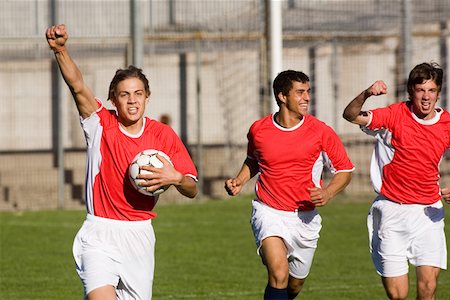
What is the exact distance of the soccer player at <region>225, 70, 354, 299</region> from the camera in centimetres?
969

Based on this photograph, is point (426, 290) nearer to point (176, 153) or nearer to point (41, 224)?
point (176, 153)

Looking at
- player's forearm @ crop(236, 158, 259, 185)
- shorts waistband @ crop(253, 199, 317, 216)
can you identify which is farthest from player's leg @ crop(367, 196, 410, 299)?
player's forearm @ crop(236, 158, 259, 185)

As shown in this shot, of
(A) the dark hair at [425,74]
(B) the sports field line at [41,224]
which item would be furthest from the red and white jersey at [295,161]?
(B) the sports field line at [41,224]

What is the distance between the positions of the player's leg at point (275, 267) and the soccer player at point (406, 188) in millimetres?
816

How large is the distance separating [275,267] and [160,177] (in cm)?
210

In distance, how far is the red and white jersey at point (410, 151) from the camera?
31.7 feet

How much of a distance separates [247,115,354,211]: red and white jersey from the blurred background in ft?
35.4

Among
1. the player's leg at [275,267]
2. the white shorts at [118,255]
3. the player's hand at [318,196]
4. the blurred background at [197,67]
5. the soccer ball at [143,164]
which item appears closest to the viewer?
the soccer ball at [143,164]

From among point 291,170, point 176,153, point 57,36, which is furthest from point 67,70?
point 291,170

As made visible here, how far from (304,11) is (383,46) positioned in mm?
1714

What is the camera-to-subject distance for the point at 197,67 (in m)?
22.3

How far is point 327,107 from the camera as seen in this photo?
74.7ft

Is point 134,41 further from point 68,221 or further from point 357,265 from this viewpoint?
point 357,265

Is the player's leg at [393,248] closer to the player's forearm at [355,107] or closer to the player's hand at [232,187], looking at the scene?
the player's forearm at [355,107]
